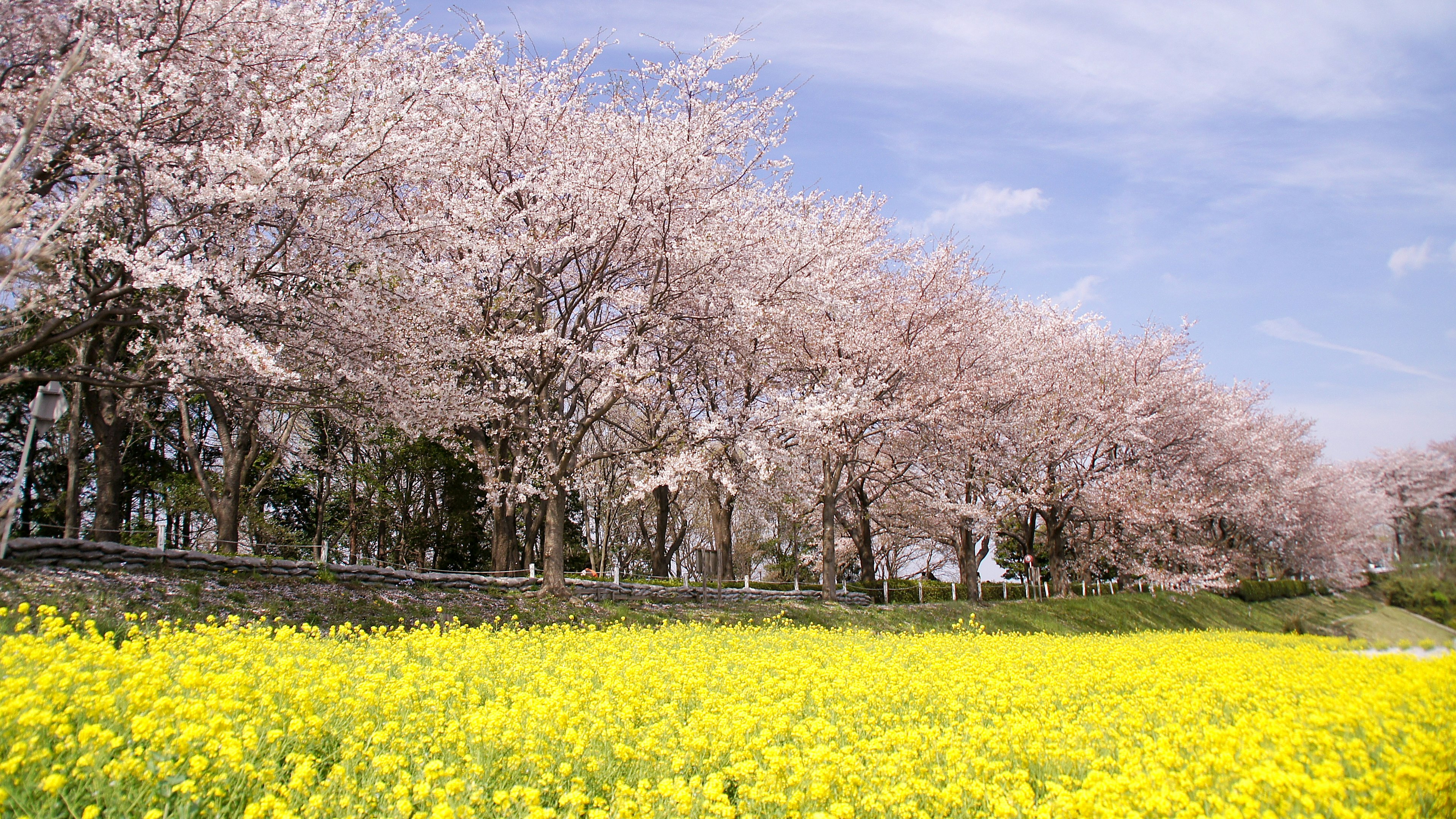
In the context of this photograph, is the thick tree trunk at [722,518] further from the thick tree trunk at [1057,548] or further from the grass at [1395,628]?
the grass at [1395,628]

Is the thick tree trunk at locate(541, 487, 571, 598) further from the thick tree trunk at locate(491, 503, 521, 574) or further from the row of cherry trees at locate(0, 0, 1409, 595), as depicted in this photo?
the thick tree trunk at locate(491, 503, 521, 574)

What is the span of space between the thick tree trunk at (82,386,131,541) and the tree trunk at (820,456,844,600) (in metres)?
16.4

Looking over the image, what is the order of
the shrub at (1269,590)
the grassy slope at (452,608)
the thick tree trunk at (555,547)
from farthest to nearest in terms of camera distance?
the shrub at (1269,590)
the thick tree trunk at (555,547)
the grassy slope at (452,608)

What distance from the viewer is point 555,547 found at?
52.7ft

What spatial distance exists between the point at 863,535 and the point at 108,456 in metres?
21.2

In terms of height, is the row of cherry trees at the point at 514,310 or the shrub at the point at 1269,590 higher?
the row of cherry trees at the point at 514,310

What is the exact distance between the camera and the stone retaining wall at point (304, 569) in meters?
12.0

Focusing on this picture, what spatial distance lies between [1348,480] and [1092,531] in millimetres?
32742

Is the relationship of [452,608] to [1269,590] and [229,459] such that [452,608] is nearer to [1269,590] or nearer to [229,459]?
Answer: [229,459]

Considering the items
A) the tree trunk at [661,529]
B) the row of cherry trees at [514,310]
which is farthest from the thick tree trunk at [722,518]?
the tree trunk at [661,529]

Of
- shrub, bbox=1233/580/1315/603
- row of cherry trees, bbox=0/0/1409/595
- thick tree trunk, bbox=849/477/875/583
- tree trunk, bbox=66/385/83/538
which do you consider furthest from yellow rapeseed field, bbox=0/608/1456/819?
shrub, bbox=1233/580/1315/603

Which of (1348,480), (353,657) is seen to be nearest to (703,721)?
(353,657)

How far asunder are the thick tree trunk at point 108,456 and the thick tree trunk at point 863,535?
1944 centimetres

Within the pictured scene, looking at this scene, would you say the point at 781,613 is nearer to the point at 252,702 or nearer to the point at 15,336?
the point at 252,702
